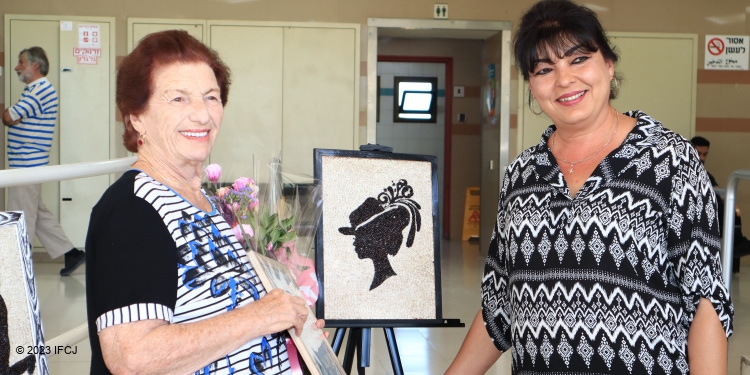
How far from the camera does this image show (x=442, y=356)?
4.89 meters

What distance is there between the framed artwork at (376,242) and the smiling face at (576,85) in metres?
1.05

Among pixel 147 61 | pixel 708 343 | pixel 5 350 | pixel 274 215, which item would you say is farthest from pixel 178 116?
pixel 708 343

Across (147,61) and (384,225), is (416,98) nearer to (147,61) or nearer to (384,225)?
(384,225)

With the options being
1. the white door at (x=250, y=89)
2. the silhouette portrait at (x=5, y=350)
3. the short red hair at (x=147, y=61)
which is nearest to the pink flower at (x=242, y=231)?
the short red hair at (x=147, y=61)

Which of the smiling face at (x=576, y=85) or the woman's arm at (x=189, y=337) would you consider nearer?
the woman's arm at (x=189, y=337)

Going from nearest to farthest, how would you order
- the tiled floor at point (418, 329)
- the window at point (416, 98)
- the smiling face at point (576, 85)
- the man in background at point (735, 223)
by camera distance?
the smiling face at point (576, 85) → the tiled floor at point (418, 329) → the man in background at point (735, 223) → the window at point (416, 98)

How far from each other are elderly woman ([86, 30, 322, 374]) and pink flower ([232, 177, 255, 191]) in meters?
0.17

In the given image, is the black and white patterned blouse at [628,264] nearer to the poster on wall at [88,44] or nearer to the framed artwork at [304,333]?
the framed artwork at [304,333]

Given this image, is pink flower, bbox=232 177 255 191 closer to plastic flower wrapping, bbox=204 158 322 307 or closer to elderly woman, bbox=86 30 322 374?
plastic flower wrapping, bbox=204 158 322 307

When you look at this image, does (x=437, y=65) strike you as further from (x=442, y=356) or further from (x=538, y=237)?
(x=538, y=237)

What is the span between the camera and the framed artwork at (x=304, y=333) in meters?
1.51

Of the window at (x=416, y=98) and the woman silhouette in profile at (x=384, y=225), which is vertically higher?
the window at (x=416, y=98)

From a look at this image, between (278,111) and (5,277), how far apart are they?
7314 mm

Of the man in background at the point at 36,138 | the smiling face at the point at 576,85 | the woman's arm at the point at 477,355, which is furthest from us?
the man in background at the point at 36,138
